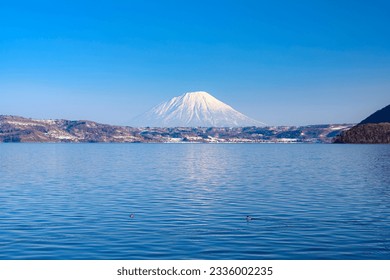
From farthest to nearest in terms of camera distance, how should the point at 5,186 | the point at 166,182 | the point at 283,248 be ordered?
the point at 166,182 < the point at 5,186 < the point at 283,248

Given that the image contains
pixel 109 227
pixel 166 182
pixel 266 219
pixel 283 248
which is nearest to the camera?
pixel 283 248

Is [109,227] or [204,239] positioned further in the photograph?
[109,227]

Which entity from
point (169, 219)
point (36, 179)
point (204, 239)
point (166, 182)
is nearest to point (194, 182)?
point (166, 182)

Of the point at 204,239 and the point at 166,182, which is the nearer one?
the point at 204,239
